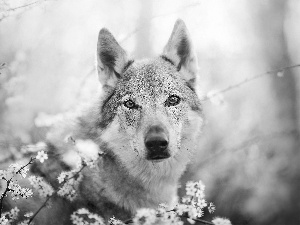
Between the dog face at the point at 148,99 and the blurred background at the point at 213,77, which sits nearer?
the dog face at the point at 148,99

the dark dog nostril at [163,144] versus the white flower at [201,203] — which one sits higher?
the dark dog nostril at [163,144]

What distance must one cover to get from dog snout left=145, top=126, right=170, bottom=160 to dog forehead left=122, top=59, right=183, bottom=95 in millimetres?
541

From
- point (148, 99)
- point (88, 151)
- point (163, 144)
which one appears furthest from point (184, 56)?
point (88, 151)

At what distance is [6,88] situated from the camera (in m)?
3.93

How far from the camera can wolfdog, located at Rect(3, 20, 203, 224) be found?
9.41 feet

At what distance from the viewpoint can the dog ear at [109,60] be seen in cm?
314

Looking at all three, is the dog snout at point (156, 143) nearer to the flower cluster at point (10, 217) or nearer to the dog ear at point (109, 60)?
the dog ear at point (109, 60)

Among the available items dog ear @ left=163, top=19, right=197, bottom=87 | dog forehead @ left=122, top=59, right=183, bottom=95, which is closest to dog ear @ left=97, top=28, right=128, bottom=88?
dog forehead @ left=122, top=59, right=183, bottom=95

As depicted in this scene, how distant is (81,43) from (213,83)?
6.22ft

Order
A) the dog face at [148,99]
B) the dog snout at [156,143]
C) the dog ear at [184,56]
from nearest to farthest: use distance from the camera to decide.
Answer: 1. the dog snout at [156,143]
2. the dog face at [148,99]
3. the dog ear at [184,56]

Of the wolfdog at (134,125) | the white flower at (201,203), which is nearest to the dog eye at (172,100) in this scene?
the wolfdog at (134,125)

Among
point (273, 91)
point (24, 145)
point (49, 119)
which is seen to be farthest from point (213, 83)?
point (24, 145)

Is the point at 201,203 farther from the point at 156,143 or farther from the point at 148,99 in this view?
the point at 148,99

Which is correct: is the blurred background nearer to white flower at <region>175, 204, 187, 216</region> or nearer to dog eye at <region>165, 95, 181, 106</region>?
dog eye at <region>165, 95, 181, 106</region>
